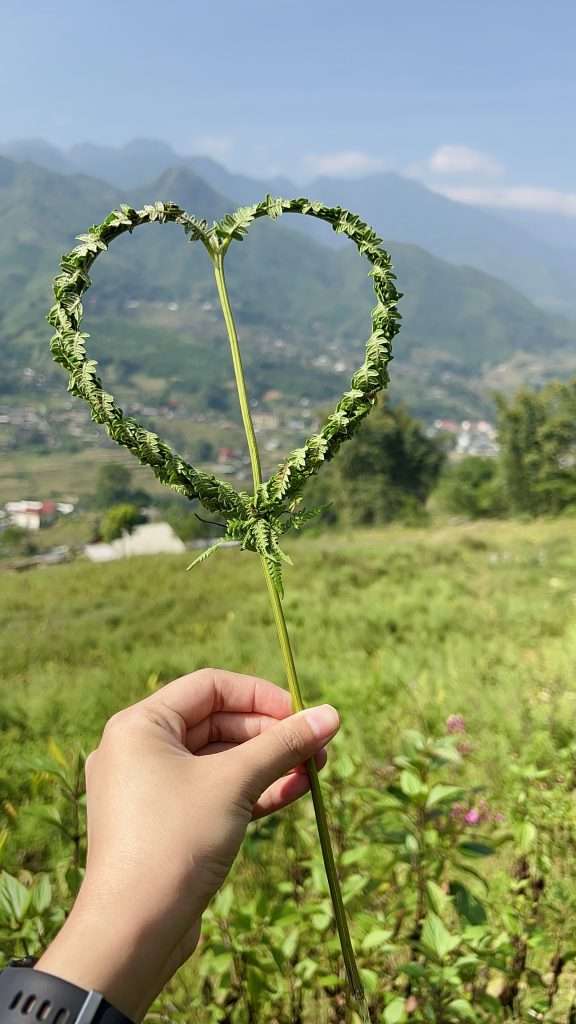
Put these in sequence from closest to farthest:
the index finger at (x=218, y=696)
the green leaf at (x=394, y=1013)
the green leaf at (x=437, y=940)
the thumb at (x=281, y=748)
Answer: the thumb at (x=281, y=748) → the index finger at (x=218, y=696) → the green leaf at (x=394, y=1013) → the green leaf at (x=437, y=940)

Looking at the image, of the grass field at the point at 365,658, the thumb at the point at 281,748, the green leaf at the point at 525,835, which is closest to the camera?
the thumb at the point at 281,748

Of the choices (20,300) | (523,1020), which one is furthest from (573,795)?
(20,300)

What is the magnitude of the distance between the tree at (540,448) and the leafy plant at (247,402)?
33.8 m

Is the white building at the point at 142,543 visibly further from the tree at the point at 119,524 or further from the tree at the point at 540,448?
the tree at the point at 540,448

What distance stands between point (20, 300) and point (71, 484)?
13516 centimetres

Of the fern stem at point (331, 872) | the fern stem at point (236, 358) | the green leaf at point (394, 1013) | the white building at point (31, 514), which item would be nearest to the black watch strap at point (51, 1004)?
the fern stem at point (331, 872)

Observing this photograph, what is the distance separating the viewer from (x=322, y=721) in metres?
1.19

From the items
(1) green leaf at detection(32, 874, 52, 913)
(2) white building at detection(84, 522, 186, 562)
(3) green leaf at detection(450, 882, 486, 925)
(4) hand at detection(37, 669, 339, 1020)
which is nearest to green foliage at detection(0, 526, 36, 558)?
(2) white building at detection(84, 522, 186, 562)

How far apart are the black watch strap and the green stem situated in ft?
1.07

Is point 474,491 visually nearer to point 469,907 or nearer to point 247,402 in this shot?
point 469,907

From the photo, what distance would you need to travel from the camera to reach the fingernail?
1.18 metres

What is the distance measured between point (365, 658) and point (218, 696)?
195 inches

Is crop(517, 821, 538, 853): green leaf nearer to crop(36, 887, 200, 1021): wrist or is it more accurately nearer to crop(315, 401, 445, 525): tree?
crop(36, 887, 200, 1021): wrist

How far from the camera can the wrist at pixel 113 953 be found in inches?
37.5
